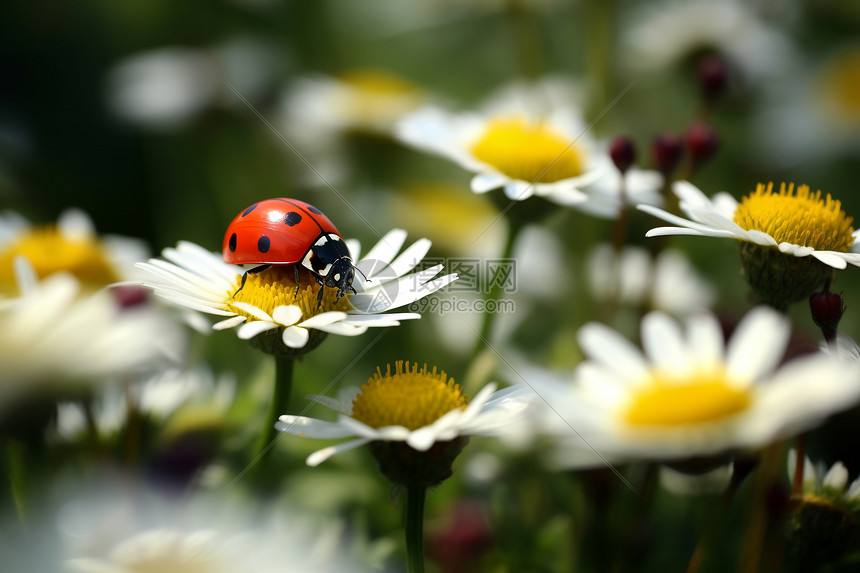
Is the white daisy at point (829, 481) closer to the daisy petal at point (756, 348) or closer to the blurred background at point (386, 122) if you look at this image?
the daisy petal at point (756, 348)

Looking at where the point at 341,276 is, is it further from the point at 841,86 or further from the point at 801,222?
the point at 841,86

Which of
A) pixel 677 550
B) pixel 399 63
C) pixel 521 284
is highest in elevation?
pixel 399 63

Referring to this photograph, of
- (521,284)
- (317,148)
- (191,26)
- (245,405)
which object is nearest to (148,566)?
(245,405)

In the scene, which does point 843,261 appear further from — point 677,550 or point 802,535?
point 677,550

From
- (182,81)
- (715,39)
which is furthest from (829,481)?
(182,81)

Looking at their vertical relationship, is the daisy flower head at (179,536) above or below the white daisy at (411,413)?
below

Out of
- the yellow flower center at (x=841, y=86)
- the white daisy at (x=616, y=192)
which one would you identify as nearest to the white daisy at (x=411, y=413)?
the white daisy at (x=616, y=192)

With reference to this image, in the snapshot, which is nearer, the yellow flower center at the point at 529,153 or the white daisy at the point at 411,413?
the white daisy at the point at 411,413
